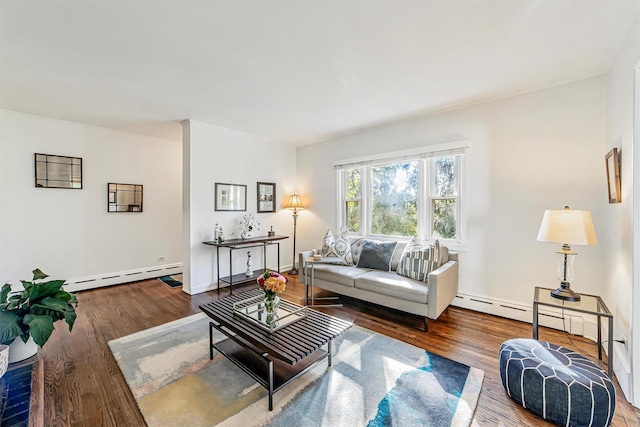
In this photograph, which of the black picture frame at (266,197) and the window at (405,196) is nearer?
the window at (405,196)

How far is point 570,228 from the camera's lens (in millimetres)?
2055

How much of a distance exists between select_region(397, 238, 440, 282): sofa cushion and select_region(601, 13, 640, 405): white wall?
1.44 m

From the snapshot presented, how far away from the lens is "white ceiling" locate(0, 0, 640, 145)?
176 cm

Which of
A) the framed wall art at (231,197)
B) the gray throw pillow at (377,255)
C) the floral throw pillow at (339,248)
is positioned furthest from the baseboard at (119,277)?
the gray throw pillow at (377,255)

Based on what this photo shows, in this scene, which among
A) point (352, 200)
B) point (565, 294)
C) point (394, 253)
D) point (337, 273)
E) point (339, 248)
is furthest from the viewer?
point (352, 200)

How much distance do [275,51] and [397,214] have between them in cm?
285

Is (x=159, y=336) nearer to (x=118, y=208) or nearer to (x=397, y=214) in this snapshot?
(x=118, y=208)

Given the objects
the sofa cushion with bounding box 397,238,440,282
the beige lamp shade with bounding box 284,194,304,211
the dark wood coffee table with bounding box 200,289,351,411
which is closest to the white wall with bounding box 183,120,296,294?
the beige lamp shade with bounding box 284,194,304,211

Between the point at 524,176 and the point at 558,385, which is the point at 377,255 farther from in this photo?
the point at 558,385

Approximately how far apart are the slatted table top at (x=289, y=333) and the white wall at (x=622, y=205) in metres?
2.06

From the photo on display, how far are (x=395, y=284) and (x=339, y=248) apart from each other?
1.22 metres

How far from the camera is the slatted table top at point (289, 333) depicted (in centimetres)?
171

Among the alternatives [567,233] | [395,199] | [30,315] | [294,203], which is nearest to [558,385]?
[567,233]

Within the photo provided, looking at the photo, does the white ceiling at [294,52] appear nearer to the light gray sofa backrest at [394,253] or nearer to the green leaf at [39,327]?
the light gray sofa backrest at [394,253]
